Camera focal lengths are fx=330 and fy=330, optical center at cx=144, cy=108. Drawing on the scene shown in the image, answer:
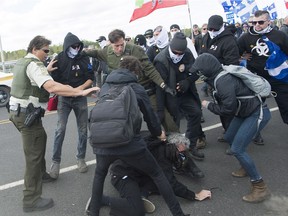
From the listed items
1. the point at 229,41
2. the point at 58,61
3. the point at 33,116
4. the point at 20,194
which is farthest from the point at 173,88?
the point at 20,194

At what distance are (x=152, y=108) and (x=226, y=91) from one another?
78 centimetres

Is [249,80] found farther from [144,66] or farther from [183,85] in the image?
[144,66]

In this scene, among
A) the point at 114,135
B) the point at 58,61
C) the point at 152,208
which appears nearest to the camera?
the point at 114,135

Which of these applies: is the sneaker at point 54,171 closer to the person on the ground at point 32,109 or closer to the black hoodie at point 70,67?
the person on the ground at point 32,109

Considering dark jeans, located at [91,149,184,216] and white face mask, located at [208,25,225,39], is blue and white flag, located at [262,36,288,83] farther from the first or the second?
dark jeans, located at [91,149,184,216]

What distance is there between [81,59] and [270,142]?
3.13 m

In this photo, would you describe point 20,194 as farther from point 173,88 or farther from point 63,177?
point 173,88

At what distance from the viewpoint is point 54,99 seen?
173 inches

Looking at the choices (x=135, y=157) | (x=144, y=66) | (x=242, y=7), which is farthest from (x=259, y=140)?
(x=242, y=7)

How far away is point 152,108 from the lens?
3.24m

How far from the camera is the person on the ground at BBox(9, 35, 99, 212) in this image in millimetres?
3486

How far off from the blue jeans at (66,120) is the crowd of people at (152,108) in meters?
0.01

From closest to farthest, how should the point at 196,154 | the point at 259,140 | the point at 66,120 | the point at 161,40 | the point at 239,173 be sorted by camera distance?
the point at 239,173, the point at 66,120, the point at 196,154, the point at 259,140, the point at 161,40

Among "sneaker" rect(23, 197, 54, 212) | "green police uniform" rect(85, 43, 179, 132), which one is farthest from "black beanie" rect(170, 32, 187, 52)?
"sneaker" rect(23, 197, 54, 212)
